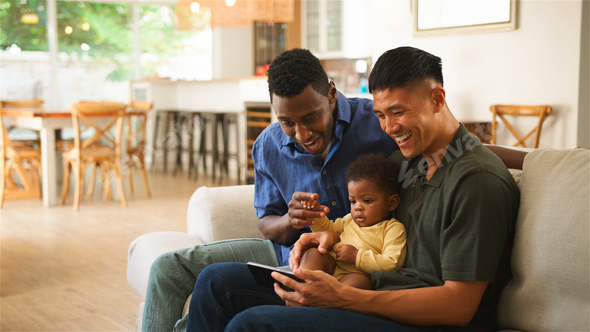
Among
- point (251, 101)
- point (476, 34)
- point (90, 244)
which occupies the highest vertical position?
point (476, 34)

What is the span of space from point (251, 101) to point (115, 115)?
1502 mm

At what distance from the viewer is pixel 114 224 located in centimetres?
440

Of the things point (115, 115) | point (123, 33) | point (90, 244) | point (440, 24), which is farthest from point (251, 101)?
point (123, 33)

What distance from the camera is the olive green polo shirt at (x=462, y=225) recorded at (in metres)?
1.14

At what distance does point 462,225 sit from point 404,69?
42 centimetres

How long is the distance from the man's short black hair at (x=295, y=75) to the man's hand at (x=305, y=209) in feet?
1.04

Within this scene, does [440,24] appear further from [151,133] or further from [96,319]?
[151,133]

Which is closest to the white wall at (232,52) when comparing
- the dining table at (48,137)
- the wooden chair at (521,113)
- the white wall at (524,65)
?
the dining table at (48,137)

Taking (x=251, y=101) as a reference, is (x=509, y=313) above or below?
below

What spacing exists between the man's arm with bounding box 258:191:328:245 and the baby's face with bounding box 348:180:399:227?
4.0 inches

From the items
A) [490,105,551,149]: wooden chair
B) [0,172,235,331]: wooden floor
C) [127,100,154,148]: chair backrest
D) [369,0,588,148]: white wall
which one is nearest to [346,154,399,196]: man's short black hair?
[0,172,235,331]: wooden floor

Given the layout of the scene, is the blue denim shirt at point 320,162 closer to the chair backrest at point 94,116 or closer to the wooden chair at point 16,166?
the chair backrest at point 94,116

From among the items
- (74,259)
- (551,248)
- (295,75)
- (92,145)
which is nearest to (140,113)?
(92,145)

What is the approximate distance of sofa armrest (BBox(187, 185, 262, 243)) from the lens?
200 cm
